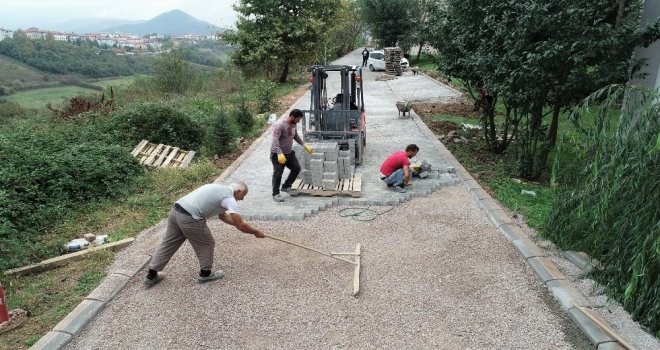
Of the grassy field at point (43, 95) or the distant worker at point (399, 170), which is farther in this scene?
the grassy field at point (43, 95)

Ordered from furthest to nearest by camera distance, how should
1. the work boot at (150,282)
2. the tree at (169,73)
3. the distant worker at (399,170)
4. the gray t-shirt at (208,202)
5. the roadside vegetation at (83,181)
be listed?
the tree at (169,73) → the distant worker at (399,170) → the roadside vegetation at (83,181) → the work boot at (150,282) → the gray t-shirt at (208,202)

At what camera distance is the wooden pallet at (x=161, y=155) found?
9.98m

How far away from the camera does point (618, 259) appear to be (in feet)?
15.0

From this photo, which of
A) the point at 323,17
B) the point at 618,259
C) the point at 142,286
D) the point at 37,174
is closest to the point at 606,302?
the point at 618,259

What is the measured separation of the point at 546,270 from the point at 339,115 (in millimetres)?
5549

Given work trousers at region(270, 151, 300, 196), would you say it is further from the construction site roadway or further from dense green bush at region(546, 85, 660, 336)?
dense green bush at region(546, 85, 660, 336)

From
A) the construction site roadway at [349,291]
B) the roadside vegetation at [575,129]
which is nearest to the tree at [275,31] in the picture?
the roadside vegetation at [575,129]

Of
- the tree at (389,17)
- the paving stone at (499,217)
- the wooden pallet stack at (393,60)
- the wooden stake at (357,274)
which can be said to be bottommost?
the wooden stake at (357,274)

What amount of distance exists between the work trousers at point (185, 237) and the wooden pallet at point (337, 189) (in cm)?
298

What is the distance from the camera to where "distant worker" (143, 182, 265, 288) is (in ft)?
16.1

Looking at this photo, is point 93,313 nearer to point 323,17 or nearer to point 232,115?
point 232,115

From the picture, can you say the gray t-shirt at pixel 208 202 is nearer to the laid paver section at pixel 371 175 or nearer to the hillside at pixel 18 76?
the laid paver section at pixel 371 175

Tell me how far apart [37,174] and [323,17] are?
68.5 ft

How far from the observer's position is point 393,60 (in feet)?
91.6
